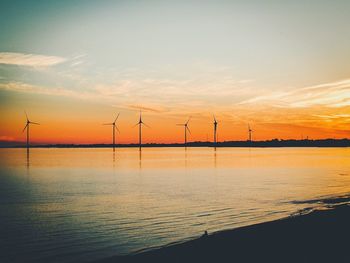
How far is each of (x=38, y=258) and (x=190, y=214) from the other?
1355cm

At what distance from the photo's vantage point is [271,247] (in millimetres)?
14875

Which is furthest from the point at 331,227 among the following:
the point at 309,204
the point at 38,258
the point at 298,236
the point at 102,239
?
the point at 309,204

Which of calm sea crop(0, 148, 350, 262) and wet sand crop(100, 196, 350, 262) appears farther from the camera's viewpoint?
calm sea crop(0, 148, 350, 262)

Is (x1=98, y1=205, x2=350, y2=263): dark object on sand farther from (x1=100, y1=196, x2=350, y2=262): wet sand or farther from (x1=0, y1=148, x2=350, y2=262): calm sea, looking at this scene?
(x1=0, y1=148, x2=350, y2=262): calm sea

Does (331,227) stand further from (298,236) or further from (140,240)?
(140,240)

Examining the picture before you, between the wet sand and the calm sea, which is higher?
the wet sand

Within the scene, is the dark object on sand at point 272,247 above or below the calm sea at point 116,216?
above

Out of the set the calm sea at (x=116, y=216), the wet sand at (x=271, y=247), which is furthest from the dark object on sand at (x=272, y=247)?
the calm sea at (x=116, y=216)

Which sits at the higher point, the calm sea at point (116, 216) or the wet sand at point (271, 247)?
the wet sand at point (271, 247)

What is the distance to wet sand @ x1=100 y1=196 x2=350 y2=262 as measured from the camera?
44.3 feet

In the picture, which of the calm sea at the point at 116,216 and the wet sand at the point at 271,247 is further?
the calm sea at the point at 116,216

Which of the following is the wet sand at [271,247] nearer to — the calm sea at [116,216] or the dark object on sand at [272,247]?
the dark object on sand at [272,247]

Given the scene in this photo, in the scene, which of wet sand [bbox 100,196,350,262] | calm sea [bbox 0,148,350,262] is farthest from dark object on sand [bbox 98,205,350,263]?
calm sea [bbox 0,148,350,262]

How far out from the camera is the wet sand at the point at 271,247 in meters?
13.5
